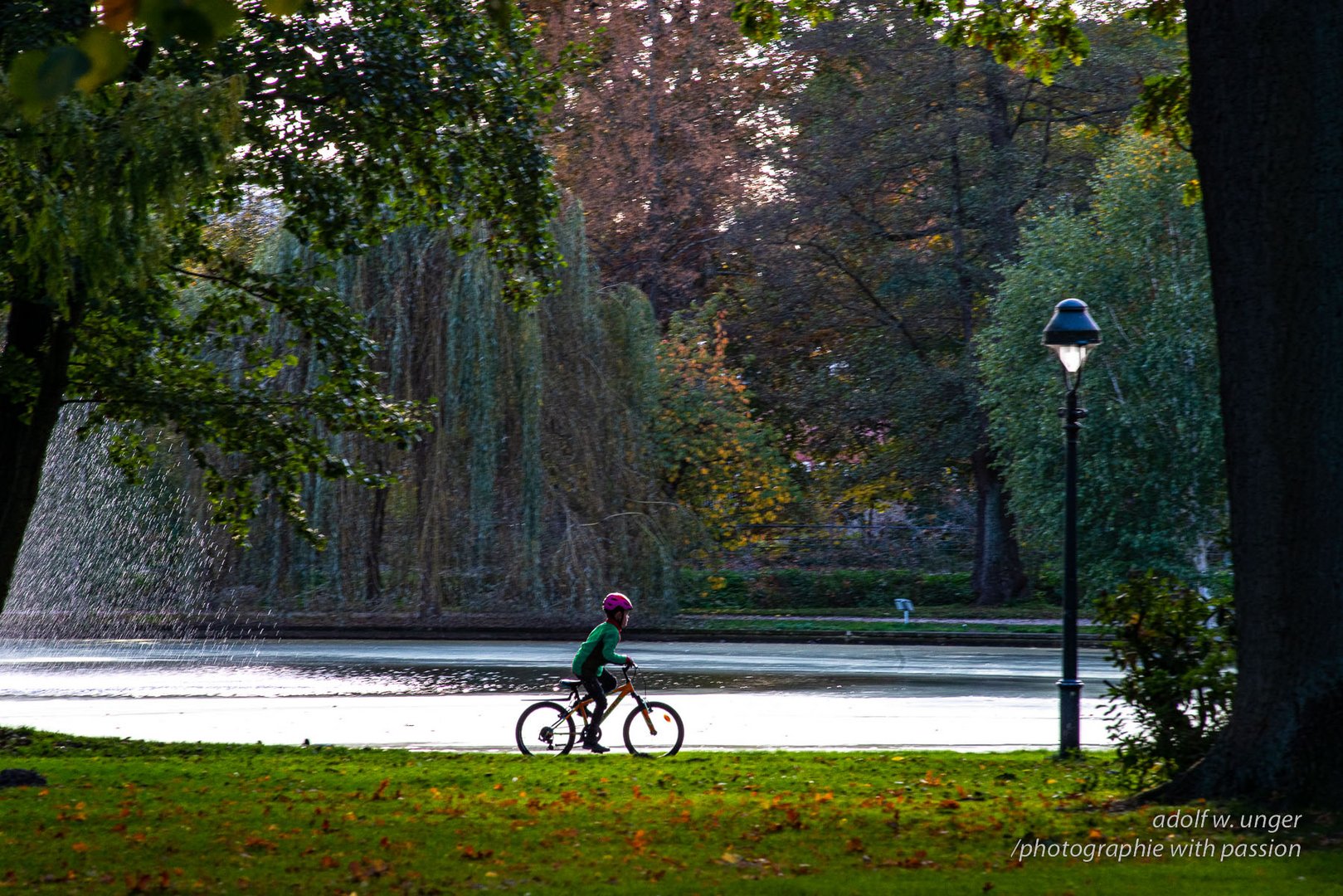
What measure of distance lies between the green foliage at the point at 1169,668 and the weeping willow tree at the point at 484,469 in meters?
18.8

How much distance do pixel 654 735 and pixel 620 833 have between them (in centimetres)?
572

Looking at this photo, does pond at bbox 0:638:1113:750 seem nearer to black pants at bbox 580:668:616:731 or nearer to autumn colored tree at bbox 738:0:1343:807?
black pants at bbox 580:668:616:731

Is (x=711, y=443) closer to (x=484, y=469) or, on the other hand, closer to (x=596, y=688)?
(x=484, y=469)

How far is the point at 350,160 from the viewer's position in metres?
14.3

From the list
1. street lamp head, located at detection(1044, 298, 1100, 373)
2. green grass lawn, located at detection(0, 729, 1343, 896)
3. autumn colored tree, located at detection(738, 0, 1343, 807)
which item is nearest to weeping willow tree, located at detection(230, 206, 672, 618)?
street lamp head, located at detection(1044, 298, 1100, 373)

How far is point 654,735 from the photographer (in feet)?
43.4

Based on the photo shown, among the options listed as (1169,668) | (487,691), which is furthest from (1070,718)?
(487,691)

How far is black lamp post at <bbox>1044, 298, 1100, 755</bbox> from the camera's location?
12352mm

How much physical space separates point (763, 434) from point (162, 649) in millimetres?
16247

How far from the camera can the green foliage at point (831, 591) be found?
38.5 metres

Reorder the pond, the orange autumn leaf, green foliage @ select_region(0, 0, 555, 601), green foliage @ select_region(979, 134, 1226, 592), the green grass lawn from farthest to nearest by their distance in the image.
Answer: green foliage @ select_region(979, 134, 1226, 592) < the pond < green foliage @ select_region(0, 0, 555, 601) < the green grass lawn < the orange autumn leaf

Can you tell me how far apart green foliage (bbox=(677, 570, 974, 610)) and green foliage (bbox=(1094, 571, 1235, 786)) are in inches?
1133

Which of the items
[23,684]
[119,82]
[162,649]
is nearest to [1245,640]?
[119,82]

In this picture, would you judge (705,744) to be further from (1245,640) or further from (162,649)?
(162,649)
